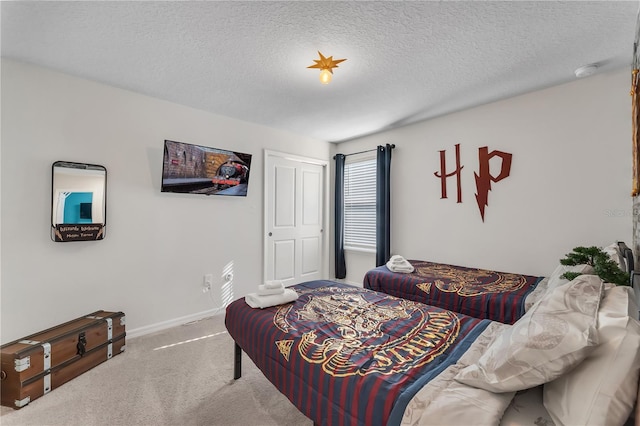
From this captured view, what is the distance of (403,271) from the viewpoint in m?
3.05

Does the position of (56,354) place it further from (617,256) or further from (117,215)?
(617,256)

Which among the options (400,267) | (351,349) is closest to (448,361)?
(351,349)

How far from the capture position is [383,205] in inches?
163

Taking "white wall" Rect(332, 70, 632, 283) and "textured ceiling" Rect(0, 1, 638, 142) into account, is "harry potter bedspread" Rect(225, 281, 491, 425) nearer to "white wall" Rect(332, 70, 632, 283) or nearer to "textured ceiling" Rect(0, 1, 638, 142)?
"white wall" Rect(332, 70, 632, 283)

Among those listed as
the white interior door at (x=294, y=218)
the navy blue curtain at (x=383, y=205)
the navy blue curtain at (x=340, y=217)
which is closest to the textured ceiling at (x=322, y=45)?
the navy blue curtain at (x=383, y=205)

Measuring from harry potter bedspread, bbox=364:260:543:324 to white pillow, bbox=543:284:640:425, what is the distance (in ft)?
Answer: 4.57

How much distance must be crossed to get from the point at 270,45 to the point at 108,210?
226 centimetres

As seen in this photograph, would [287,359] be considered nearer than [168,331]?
Yes

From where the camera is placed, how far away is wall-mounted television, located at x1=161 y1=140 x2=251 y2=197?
10.2 ft

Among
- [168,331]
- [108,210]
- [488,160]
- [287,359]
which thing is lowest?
[168,331]

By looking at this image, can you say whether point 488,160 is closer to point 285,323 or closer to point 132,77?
point 285,323

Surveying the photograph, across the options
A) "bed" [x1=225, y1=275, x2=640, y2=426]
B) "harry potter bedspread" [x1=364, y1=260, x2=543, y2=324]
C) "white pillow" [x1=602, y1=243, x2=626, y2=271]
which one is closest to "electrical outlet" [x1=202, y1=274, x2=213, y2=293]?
"bed" [x1=225, y1=275, x2=640, y2=426]

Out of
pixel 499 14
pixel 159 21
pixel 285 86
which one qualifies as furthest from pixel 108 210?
pixel 499 14

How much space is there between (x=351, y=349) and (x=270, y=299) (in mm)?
813
